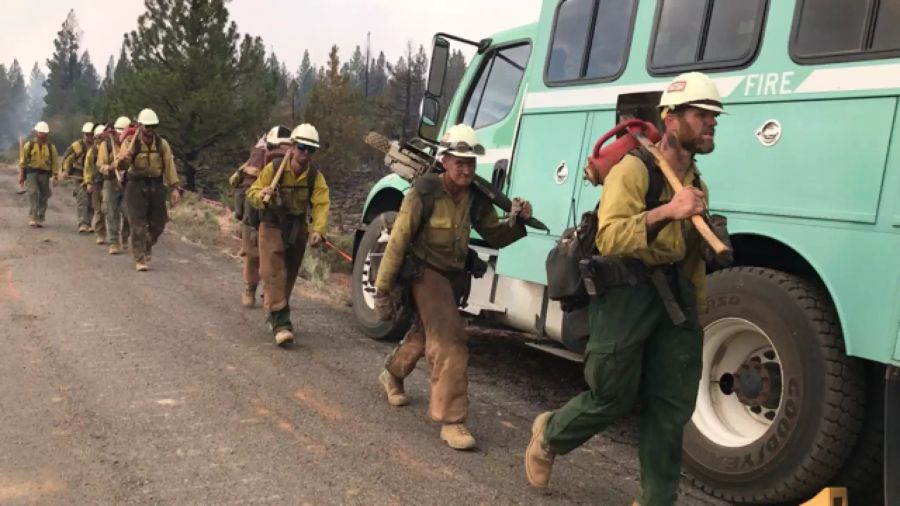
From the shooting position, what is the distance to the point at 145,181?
32.6 feet

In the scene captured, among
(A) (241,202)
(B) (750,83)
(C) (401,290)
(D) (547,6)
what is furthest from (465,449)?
(A) (241,202)

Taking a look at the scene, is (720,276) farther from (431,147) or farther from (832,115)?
(431,147)

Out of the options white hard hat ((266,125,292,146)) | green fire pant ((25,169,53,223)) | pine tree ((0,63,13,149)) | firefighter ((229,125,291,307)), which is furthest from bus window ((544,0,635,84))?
pine tree ((0,63,13,149))

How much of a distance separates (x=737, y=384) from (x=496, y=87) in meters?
3.44

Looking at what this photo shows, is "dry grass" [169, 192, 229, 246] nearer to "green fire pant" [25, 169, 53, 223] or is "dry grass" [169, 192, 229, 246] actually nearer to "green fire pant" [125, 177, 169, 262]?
"green fire pant" [25, 169, 53, 223]

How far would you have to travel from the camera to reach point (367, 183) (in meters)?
37.2

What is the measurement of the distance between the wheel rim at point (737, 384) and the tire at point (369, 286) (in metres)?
3.18

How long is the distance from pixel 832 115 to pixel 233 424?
365 cm

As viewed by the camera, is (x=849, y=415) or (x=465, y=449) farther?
(x=465, y=449)

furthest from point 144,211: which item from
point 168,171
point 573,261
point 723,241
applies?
point 723,241

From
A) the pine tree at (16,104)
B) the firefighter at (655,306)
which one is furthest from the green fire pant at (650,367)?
the pine tree at (16,104)

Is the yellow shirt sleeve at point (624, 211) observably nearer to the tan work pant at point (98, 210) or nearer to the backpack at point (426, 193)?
the backpack at point (426, 193)

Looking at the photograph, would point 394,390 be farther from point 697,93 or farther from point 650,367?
point 697,93

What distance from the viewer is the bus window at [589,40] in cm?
482
